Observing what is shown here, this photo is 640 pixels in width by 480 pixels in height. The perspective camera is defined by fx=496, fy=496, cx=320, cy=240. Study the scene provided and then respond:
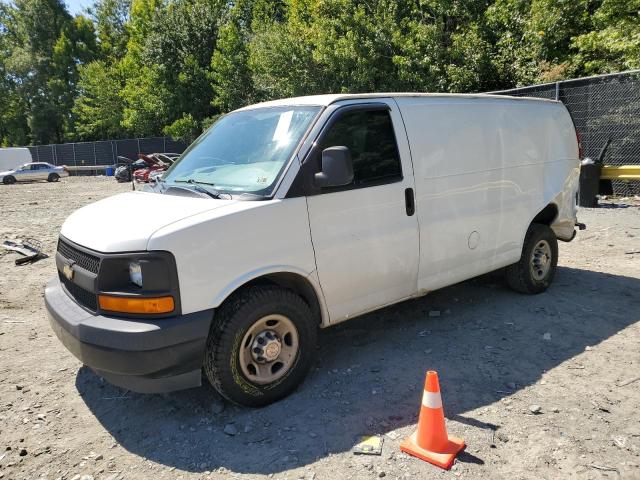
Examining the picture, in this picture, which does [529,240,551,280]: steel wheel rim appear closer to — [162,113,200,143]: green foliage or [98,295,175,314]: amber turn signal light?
[98,295,175,314]: amber turn signal light

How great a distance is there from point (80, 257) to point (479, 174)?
138 inches

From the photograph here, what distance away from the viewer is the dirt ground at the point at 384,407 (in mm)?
2936

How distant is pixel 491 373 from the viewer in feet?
12.8

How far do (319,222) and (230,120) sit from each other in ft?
4.98

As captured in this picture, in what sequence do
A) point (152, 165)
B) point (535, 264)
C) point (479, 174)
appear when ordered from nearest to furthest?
point (479, 174)
point (535, 264)
point (152, 165)

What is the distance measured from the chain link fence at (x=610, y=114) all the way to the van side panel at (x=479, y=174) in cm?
578

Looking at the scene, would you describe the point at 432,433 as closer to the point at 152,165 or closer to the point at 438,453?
the point at 438,453

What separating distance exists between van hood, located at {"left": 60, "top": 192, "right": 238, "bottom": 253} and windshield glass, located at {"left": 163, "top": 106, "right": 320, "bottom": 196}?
0.92ft

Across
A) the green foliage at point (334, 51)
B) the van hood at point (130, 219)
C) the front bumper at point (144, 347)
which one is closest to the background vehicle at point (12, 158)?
the green foliage at point (334, 51)

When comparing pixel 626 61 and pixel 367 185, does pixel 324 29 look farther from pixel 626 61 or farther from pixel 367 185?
pixel 367 185

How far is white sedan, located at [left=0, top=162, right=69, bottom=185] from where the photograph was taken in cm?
3378

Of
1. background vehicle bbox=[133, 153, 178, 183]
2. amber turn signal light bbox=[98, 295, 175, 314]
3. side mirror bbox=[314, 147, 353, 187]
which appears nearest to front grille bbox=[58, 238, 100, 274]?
amber turn signal light bbox=[98, 295, 175, 314]

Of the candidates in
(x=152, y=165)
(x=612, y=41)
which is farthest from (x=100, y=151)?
(x=612, y=41)

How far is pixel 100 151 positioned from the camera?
136 feet
